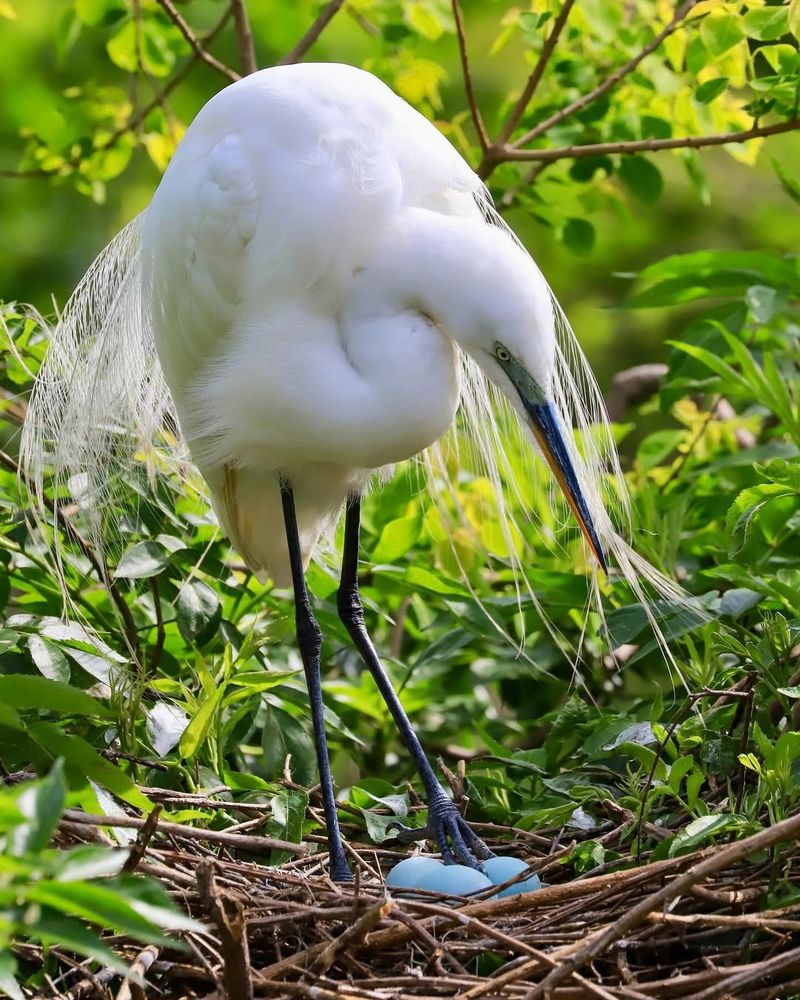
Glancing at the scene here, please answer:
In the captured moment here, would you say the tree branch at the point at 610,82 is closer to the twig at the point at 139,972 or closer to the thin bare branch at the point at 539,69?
the thin bare branch at the point at 539,69

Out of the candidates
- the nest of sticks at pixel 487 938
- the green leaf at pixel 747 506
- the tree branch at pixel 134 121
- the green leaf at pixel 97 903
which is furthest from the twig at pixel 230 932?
the tree branch at pixel 134 121

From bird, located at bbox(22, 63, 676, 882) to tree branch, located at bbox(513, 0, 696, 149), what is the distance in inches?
18.2

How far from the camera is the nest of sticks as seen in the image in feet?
5.22

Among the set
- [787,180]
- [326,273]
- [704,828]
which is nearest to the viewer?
[704,828]

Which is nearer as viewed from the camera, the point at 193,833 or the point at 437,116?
the point at 193,833

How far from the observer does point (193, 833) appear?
1869 millimetres

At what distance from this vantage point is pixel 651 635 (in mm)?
2523

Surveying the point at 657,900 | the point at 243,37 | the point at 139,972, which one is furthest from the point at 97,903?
the point at 243,37

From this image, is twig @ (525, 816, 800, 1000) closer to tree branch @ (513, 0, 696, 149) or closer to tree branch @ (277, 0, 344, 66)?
tree branch @ (513, 0, 696, 149)

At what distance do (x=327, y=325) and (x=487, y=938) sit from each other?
1.06 metres

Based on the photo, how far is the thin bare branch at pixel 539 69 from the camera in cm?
→ 275

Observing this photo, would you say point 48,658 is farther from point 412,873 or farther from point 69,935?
point 69,935

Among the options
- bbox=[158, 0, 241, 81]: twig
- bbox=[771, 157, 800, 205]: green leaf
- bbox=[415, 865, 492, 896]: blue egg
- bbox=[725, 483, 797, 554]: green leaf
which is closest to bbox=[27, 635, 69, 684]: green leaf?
bbox=[415, 865, 492, 896]: blue egg

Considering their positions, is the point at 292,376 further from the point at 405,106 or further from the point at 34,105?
the point at 34,105
